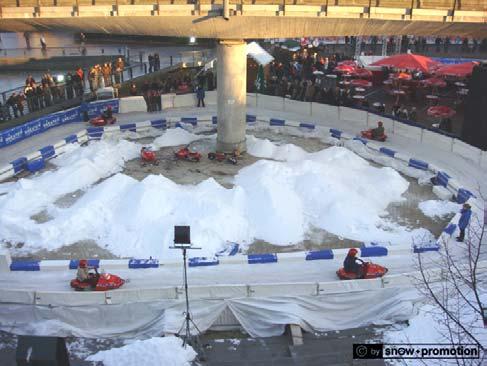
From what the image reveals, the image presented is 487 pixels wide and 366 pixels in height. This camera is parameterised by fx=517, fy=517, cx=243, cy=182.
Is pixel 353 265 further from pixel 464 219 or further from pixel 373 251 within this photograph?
pixel 464 219

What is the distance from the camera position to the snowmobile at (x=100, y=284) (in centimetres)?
1341

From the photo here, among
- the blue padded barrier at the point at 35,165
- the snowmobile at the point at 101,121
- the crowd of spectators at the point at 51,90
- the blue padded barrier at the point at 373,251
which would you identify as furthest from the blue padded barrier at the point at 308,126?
the blue padded barrier at the point at 35,165

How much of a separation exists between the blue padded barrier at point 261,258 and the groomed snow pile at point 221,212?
4.53 ft

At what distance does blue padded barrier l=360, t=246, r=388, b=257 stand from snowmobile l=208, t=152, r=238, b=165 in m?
9.11

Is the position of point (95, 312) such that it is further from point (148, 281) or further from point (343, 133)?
point (343, 133)

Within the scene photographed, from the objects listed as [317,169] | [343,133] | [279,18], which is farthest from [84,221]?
[343,133]

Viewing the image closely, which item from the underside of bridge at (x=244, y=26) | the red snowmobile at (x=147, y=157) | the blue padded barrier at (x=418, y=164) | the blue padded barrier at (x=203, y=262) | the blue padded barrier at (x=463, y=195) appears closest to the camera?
the blue padded barrier at (x=203, y=262)

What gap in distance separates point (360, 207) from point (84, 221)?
9389mm

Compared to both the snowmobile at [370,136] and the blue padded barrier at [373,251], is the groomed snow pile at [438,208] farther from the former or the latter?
the snowmobile at [370,136]

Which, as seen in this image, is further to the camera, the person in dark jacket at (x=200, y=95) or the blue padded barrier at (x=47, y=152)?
the person in dark jacket at (x=200, y=95)

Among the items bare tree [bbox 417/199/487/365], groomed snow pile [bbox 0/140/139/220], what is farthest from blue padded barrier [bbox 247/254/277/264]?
groomed snow pile [bbox 0/140/139/220]

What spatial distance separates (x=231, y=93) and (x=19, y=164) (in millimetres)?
9701

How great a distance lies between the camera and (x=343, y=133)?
26.3m

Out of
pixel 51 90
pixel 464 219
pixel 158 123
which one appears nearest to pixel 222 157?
pixel 158 123
